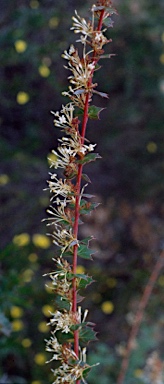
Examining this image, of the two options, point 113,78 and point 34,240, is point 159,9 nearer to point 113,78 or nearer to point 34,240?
point 113,78

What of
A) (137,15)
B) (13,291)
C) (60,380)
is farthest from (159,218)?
(60,380)

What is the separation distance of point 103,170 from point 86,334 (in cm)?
208

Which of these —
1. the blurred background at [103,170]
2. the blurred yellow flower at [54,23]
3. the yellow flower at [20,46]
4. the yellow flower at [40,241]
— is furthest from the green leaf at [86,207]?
the blurred yellow flower at [54,23]

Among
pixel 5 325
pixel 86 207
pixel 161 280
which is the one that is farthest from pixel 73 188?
pixel 161 280

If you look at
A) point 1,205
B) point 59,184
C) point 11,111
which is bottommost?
point 59,184

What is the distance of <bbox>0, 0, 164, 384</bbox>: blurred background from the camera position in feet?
7.33

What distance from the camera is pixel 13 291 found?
4.79 feet

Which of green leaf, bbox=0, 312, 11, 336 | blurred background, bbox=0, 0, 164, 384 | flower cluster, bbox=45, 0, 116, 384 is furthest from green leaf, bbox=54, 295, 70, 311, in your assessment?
blurred background, bbox=0, 0, 164, 384

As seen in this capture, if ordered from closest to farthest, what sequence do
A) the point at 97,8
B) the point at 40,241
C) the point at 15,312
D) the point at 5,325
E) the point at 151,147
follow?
the point at 97,8
the point at 5,325
the point at 15,312
the point at 40,241
the point at 151,147

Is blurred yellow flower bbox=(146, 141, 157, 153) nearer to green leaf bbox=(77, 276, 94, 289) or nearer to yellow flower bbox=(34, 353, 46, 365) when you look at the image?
yellow flower bbox=(34, 353, 46, 365)

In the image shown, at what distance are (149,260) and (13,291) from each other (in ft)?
3.87

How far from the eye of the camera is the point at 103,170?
→ 2830 millimetres

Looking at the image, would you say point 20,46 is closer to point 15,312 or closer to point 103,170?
point 103,170

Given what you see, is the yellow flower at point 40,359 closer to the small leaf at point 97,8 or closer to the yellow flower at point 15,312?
the yellow flower at point 15,312
